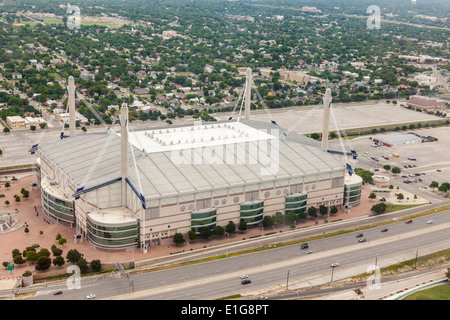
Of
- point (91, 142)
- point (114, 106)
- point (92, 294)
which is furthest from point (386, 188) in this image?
point (114, 106)

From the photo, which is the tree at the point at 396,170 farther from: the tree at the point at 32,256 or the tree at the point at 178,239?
the tree at the point at 32,256

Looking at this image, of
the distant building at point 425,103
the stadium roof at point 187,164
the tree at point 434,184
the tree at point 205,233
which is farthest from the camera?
the distant building at point 425,103

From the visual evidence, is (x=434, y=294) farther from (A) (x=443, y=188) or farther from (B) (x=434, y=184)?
(B) (x=434, y=184)

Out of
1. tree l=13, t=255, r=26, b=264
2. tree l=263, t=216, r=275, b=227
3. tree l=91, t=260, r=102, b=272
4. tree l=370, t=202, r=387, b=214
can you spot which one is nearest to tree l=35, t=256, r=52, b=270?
tree l=13, t=255, r=26, b=264

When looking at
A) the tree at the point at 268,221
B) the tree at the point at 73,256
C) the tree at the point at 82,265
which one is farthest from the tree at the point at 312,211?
the tree at the point at 73,256

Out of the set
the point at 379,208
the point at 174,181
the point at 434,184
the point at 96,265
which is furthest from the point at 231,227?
the point at 434,184

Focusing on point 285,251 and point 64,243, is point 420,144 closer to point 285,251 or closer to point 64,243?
point 285,251
